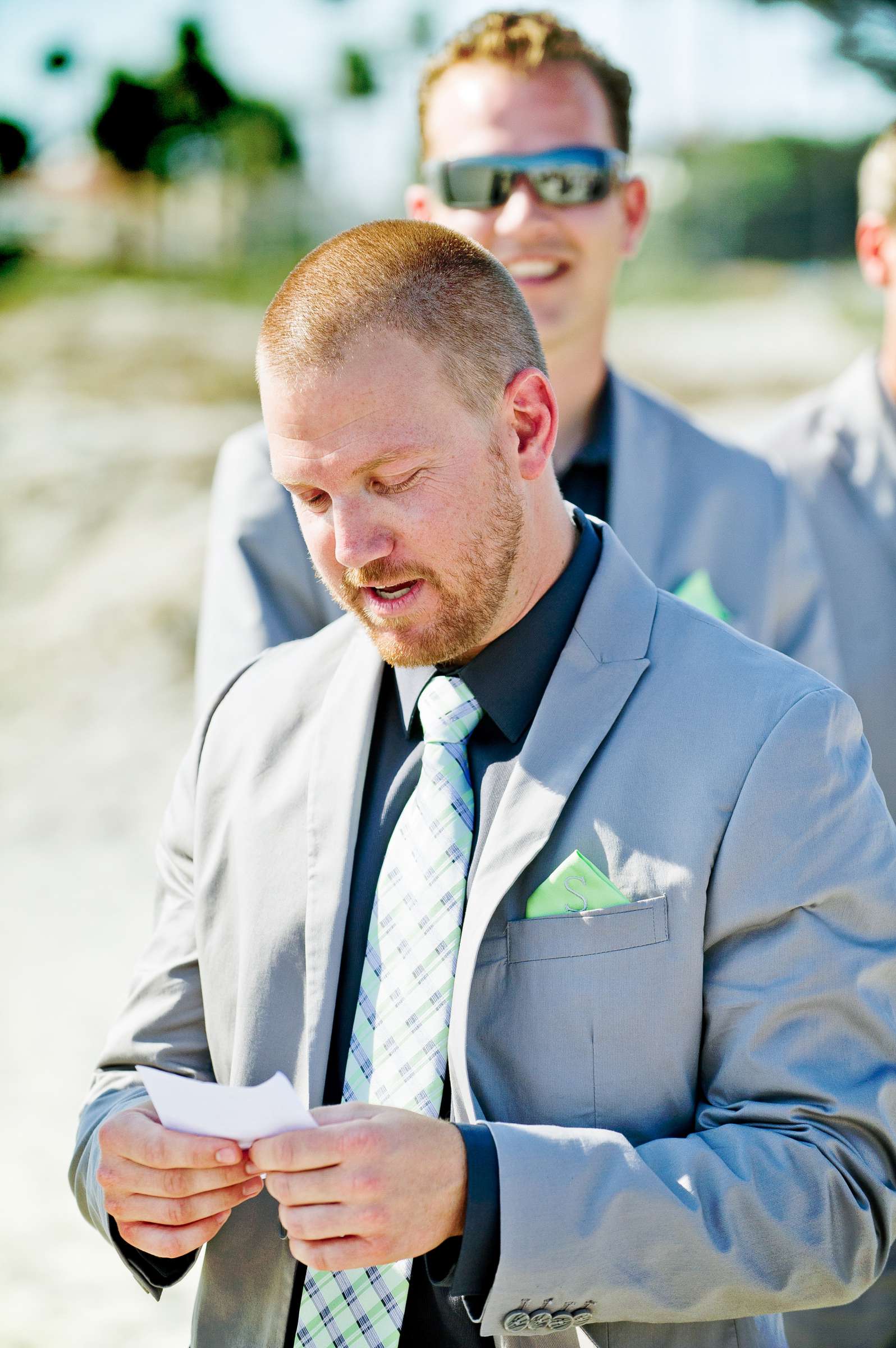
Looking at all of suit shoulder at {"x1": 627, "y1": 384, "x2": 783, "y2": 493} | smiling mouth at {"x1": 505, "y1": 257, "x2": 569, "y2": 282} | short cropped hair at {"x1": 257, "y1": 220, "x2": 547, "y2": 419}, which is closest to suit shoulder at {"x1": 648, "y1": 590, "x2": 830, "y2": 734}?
short cropped hair at {"x1": 257, "y1": 220, "x2": 547, "y2": 419}

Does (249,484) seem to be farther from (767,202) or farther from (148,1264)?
(767,202)

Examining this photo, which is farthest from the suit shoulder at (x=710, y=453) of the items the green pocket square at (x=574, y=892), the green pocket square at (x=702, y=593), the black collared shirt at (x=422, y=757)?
the green pocket square at (x=574, y=892)

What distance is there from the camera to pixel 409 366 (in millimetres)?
1652

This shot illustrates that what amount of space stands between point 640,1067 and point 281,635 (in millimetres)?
1204

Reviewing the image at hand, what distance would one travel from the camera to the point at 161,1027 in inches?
73.5

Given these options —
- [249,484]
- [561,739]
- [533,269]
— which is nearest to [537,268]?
[533,269]

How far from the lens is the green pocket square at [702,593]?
2607mm

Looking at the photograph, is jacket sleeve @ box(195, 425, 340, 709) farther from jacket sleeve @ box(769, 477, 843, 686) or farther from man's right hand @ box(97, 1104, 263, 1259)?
man's right hand @ box(97, 1104, 263, 1259)

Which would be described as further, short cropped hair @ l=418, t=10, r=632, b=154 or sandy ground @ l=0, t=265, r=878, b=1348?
sandy ground @ l=0, t=265, r=878, b=1348

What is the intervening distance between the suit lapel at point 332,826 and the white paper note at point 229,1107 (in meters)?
0.19

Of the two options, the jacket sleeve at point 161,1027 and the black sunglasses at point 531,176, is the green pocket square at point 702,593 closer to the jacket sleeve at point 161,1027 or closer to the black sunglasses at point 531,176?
the black sunglasses at point 531,176

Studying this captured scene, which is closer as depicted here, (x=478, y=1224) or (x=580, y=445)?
(x=478, y=1224)

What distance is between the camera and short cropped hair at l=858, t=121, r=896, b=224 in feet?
10.6

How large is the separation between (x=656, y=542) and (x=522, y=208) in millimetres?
682
